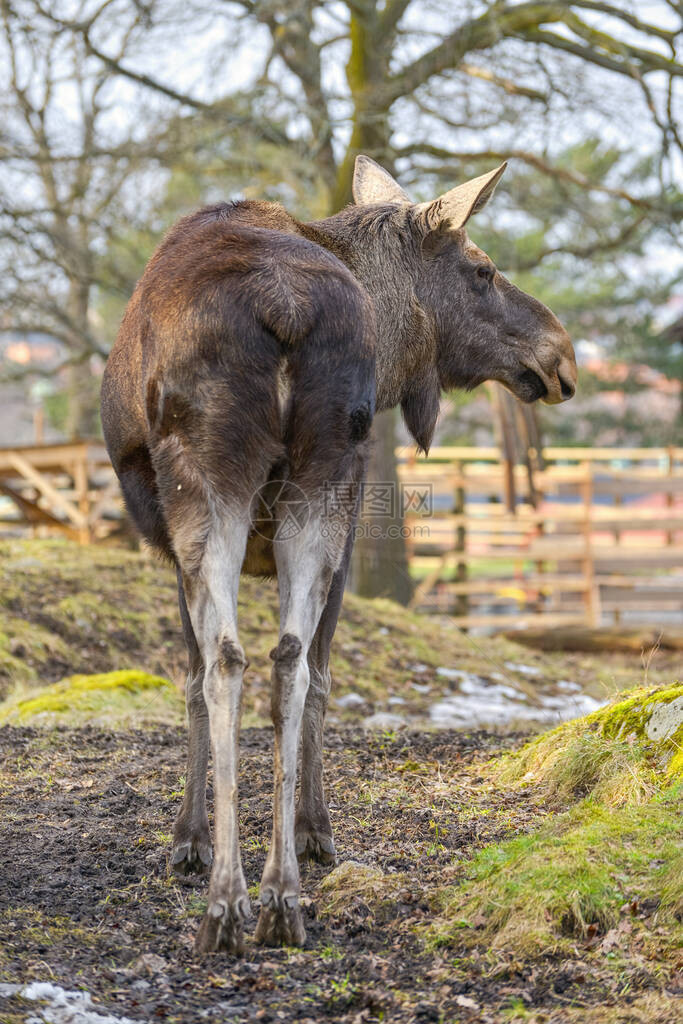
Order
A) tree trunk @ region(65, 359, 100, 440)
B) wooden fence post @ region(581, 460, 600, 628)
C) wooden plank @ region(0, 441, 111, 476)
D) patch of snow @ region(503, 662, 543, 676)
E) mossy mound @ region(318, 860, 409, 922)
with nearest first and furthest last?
mossy mound @ region(318, 860, 409, 922) → patch of snow @ region(503, 662, 543, 676) → wooden plank @ region(0, 441, 111, 476) → wooden fence post @ region(581, 460, 600, 628) → tree trunk @ region(65, 359, 100, 440)

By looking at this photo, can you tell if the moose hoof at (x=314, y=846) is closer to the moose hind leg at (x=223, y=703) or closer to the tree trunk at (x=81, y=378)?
the moose hind leg at (x=223, y=703)

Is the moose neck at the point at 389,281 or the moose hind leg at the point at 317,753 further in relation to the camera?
the moose neck at the point at 389,281

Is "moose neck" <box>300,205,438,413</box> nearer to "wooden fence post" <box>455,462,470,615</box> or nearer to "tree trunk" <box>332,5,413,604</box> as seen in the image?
"tree trunk" <box>332,5,413,604</box>

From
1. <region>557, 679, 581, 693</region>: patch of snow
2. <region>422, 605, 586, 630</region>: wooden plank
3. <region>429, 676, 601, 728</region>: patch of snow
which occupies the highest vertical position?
<region>429, 676, 601, 728</region>: patch of snow

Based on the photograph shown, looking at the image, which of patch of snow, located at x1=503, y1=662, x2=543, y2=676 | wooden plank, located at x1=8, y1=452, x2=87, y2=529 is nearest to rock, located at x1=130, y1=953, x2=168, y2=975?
patch of snow, located at x1=503, y1=662, x2=543, y2=676

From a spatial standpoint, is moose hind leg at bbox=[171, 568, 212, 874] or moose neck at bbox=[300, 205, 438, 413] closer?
moose hind leg at bbox=[171, 568, 212, 874]

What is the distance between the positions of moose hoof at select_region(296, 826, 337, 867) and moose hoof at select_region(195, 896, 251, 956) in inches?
39.2

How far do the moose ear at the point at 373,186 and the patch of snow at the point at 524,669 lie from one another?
6.36m

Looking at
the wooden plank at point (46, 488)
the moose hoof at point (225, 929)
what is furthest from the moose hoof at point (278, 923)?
the wooden plank at point (46, 488)

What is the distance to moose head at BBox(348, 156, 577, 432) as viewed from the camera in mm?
4469

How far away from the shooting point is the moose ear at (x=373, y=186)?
511 cm

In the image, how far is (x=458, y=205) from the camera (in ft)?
14.5

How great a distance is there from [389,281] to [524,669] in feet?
23.2

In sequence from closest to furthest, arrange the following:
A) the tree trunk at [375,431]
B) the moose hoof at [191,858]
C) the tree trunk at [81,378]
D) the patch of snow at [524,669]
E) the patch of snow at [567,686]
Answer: the moose hoof at [191,858]
the patch of snow at [567,686]
the patch of snow at [524,669]
the tree trunk at [375,431]
the tree trunk at [81,378]
